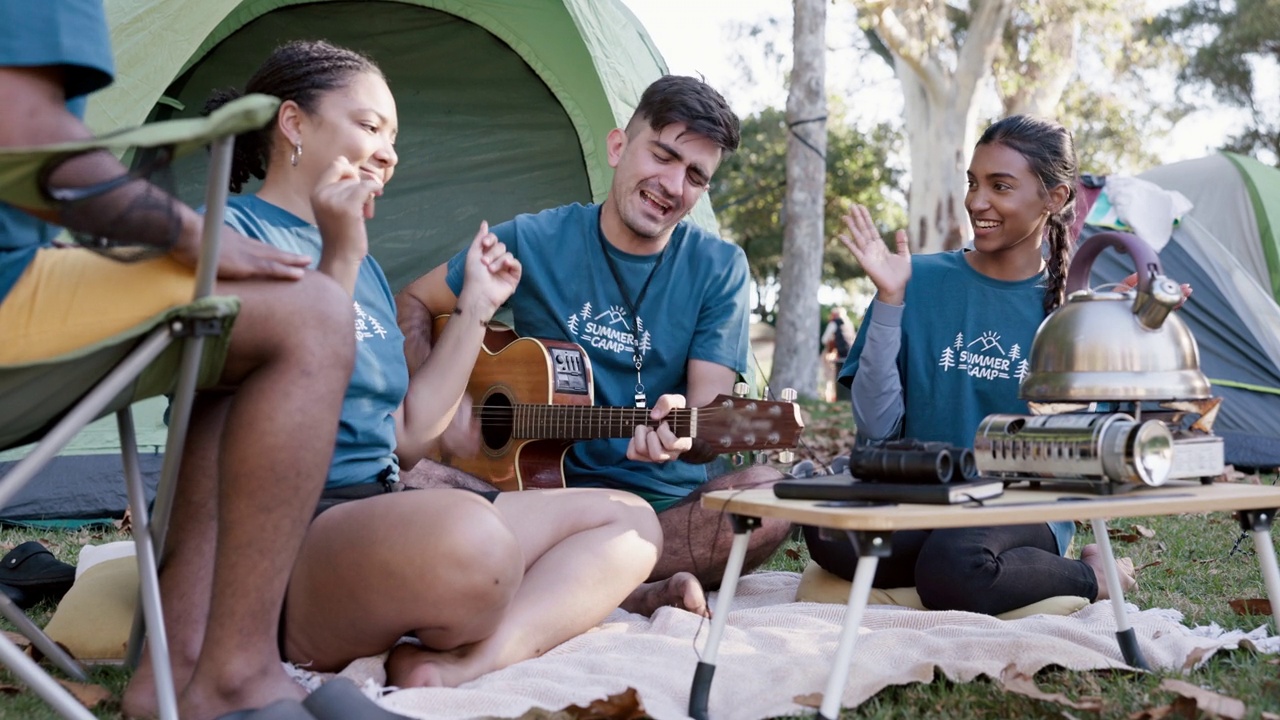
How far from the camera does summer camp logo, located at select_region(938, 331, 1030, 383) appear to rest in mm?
3023

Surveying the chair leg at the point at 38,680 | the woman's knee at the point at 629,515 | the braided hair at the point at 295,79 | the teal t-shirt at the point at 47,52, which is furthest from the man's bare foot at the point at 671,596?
the teal t-shirt at the point at 47,52

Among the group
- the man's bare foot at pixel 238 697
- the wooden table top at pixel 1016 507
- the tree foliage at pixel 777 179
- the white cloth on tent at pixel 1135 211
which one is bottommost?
the man's bare foot at pixel 238 697

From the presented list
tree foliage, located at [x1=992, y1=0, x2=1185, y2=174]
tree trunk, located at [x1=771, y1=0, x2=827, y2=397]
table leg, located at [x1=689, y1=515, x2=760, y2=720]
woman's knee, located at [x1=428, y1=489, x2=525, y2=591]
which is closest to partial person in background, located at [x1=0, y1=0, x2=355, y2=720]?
woman's knee, located at [x1=428, y1=489, x2=525, y2=591]

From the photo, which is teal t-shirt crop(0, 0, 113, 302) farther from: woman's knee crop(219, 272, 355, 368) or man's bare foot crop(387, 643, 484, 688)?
man's bare foot crop(387, 643, 484, 688)

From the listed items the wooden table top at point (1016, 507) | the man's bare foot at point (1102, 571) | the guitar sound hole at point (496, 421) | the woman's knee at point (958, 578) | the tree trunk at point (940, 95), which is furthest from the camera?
the tree trunk at point (940, 95)

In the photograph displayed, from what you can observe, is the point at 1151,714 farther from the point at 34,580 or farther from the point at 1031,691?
A: the point at 34,580

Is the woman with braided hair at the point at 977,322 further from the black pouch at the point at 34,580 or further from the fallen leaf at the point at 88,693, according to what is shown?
the black pouch at the point at 34,580

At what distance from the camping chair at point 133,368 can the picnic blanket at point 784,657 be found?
531 millimetres

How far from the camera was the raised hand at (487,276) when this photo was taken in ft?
9.48

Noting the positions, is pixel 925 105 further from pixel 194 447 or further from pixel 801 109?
pixel 194 447

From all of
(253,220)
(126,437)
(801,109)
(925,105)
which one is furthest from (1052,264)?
(925,105)

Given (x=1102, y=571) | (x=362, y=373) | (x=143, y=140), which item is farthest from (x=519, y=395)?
(x=143, y=140)

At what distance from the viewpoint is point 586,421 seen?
3.15 meters

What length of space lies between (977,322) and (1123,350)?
1.00 meters
